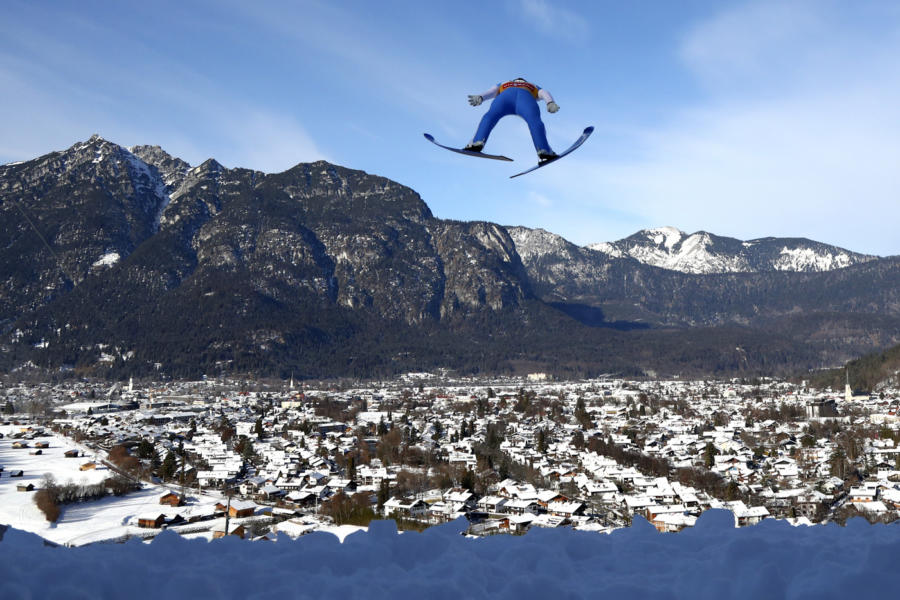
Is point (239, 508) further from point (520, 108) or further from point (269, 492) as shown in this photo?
point (520, 108)

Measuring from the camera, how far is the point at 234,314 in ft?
543

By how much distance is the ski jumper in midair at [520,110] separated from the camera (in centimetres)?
1113

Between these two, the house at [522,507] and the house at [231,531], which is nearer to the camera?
the house at [231,531]

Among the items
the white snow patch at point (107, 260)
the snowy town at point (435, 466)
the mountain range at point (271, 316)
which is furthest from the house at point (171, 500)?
the white snow patch at point (107, 260)

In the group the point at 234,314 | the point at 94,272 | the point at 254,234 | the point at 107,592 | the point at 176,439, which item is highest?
the point at 254,234

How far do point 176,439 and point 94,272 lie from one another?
485 ft

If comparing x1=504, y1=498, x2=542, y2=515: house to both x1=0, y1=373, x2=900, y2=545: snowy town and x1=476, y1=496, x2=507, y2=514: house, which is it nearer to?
x1=0, y1=373, x2=900, y2=545: snowy town

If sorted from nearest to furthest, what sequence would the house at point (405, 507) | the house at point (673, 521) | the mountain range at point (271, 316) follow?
the house at point (673, 521)
the house at point (405, 507)
the mountain range at point (271, 316)

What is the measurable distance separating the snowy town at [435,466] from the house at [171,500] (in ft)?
0.66

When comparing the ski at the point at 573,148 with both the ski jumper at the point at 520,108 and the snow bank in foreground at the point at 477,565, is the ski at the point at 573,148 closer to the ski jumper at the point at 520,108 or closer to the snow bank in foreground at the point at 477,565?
the ski jumper at the point at 520,108

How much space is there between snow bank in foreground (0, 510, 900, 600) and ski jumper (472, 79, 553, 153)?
7684 mm

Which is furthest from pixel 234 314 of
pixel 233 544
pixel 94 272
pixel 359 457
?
pixel 233 544

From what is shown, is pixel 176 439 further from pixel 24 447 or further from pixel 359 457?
pixel 359 457

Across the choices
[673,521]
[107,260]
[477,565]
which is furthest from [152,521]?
[107,260]
